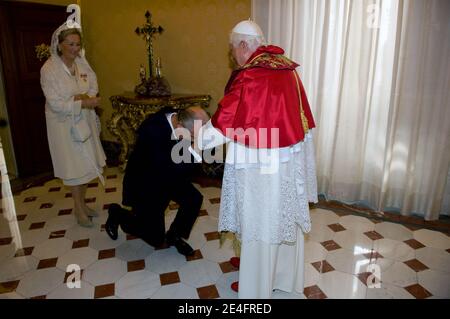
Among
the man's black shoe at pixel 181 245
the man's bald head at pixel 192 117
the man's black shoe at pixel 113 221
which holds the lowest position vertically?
the man's black shoe at pixel 181 245

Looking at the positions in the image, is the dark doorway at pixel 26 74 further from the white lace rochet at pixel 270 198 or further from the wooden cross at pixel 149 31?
the white lace rochet at pixel 270 198

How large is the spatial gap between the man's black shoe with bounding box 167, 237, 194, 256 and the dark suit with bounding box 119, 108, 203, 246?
0.07m

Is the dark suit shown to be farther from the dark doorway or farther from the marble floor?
the dark doorway

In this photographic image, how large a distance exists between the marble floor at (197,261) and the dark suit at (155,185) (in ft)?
0.88

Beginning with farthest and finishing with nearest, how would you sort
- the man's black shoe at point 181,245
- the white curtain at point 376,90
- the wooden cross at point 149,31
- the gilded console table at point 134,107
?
the wooden cross at point 149,31, the gilded console table at point 134,107, the white curtain at point 376,90, the man's black shoe at point 181,245

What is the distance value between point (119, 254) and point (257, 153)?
1.58 m

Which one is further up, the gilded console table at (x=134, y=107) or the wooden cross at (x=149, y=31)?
the wooden cross at (x=149, y=31)

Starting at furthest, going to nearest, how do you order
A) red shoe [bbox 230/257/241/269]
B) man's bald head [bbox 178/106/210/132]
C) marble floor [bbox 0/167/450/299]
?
1. red shoe [bbox 230/257/241/269]
2. marble floor [bbox 0/167/450/299]
3. man's bald head [bbox 178/106/210/132]

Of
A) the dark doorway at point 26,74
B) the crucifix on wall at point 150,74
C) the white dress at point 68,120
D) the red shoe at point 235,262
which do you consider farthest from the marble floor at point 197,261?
the crucifix on wall at point 150,74

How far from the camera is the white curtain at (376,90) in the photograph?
300cm

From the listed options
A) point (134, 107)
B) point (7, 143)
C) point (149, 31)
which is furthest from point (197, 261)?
point (7, 143)

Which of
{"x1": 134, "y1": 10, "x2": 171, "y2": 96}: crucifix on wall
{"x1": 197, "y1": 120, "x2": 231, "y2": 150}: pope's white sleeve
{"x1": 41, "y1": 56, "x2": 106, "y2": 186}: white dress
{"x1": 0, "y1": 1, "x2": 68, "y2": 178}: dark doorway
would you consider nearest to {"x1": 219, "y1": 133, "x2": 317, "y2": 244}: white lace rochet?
{"x1": 197, "y1": 120, "x2": 231, "y2": 150}: pope's white sleeve

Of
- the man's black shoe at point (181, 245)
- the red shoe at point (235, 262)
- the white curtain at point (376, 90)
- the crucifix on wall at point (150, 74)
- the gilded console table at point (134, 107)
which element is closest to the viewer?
the red shoe at point (235, 262)

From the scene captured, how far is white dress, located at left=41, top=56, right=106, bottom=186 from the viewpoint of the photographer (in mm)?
2811
